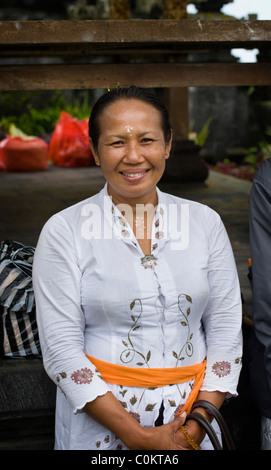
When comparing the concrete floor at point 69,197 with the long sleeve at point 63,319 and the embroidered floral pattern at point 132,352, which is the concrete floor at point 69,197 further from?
the long sleeve at point 63,319

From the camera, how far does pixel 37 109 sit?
32.0 ft

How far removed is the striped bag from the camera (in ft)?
6.82

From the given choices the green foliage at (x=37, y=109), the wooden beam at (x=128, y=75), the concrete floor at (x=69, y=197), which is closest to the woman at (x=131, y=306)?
the concrete floor at (x=69, y=197)

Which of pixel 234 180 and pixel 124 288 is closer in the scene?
pixel 124 288

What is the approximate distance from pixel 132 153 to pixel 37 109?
8.36 meters

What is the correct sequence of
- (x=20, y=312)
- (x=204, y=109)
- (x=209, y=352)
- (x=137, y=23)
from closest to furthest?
(x=209, y=352) → (x=20, y=312) → (x=137, y=23) → (x=204, y=109)

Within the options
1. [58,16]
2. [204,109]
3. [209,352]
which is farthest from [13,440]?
[58,16]

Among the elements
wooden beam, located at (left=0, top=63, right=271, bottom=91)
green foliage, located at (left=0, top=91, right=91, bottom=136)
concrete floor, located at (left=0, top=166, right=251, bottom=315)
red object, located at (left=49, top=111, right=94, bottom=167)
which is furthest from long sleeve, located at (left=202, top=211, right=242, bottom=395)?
green foliage, located at (left=0, top=91, right=91, bottom=136)

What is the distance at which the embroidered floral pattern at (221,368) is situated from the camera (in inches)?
70.8

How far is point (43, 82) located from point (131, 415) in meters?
1.76

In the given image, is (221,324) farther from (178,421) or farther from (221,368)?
(178,421)

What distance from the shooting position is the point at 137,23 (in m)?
2.48

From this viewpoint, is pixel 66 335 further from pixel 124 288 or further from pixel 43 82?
pixel 43 82

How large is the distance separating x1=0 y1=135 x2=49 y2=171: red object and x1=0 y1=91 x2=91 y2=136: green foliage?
5.04 feet
